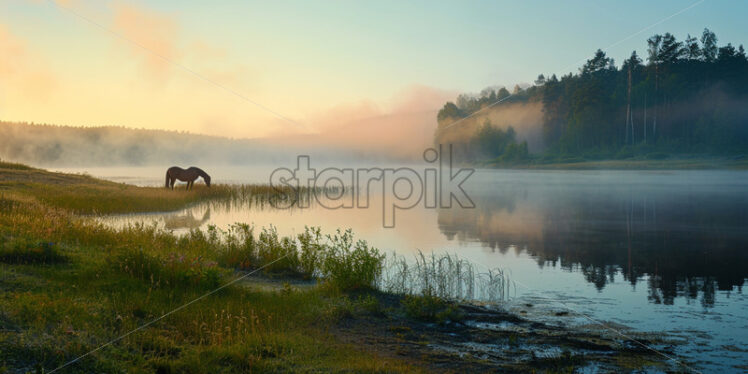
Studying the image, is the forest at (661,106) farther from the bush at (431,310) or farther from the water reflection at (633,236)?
the bush at (431,310)

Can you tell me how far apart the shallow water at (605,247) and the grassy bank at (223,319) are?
2.44 metres

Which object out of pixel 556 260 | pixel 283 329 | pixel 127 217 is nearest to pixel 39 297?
pixel 283 329

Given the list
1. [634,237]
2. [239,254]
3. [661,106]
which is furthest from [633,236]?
[661,106]

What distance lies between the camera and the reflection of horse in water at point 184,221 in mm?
24478

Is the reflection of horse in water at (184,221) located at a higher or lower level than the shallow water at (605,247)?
higher

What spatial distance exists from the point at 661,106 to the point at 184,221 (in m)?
103

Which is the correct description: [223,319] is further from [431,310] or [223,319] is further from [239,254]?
[239,254]

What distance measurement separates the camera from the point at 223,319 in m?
8.37

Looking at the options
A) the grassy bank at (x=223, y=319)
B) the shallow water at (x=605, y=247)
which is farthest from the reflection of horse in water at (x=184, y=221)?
the grassy bank at (x=223, y=319)

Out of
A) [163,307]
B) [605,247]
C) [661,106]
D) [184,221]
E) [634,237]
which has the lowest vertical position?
[605,247]

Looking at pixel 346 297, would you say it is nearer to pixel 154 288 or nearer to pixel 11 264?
pixel 154 288

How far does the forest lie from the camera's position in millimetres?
94500

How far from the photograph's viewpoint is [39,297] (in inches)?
312

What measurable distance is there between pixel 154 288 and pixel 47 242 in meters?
3.48
